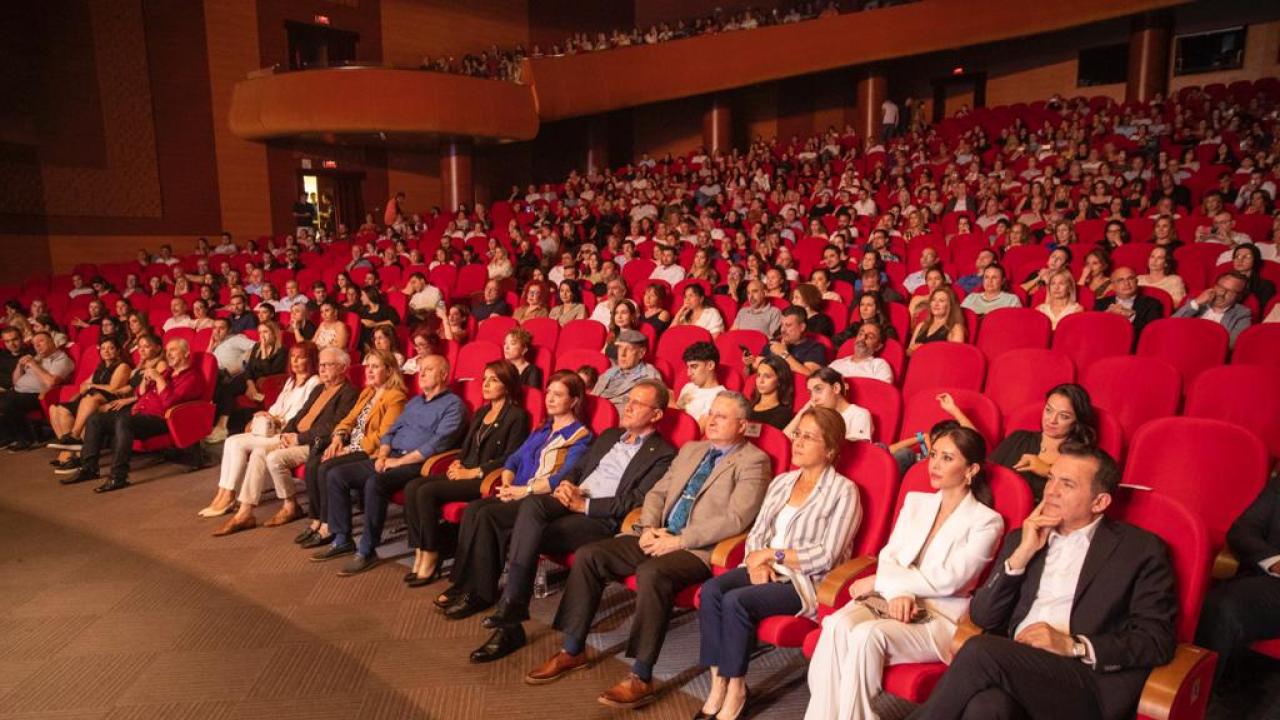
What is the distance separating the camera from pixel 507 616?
99.0 inches

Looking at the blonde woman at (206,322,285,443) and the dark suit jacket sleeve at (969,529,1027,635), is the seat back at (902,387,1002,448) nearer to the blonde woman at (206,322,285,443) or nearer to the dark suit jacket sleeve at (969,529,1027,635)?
the dark suit jacket sleeve at (969,529,1027,635)

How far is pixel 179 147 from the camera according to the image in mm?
10305

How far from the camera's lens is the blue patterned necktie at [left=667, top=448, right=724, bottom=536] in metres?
2.52

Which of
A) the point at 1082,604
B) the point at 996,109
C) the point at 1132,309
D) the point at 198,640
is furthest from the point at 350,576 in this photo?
the point at 996,109

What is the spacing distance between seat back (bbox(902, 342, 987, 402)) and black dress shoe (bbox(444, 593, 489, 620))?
194 centimetres

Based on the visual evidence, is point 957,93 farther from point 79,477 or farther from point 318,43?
point 79,477

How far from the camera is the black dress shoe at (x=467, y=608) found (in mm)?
2744

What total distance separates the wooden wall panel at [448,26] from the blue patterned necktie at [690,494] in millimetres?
11233

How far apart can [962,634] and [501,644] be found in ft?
4.55

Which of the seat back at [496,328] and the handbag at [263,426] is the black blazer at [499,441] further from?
the seat back at [496,328]

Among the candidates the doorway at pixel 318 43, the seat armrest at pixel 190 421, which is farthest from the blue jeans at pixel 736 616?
the doorway at pixel 318 43

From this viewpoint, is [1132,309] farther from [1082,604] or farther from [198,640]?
[198,640]

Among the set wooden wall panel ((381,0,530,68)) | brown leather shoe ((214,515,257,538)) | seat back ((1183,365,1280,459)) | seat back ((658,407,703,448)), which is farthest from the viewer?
wooden wall panel ((381,0,530,68))

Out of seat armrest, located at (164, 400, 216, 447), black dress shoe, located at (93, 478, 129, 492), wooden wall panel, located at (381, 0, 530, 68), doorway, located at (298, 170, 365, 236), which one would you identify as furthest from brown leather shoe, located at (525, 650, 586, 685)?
wooden wall panel, located at (381, 0, 530, 68)
